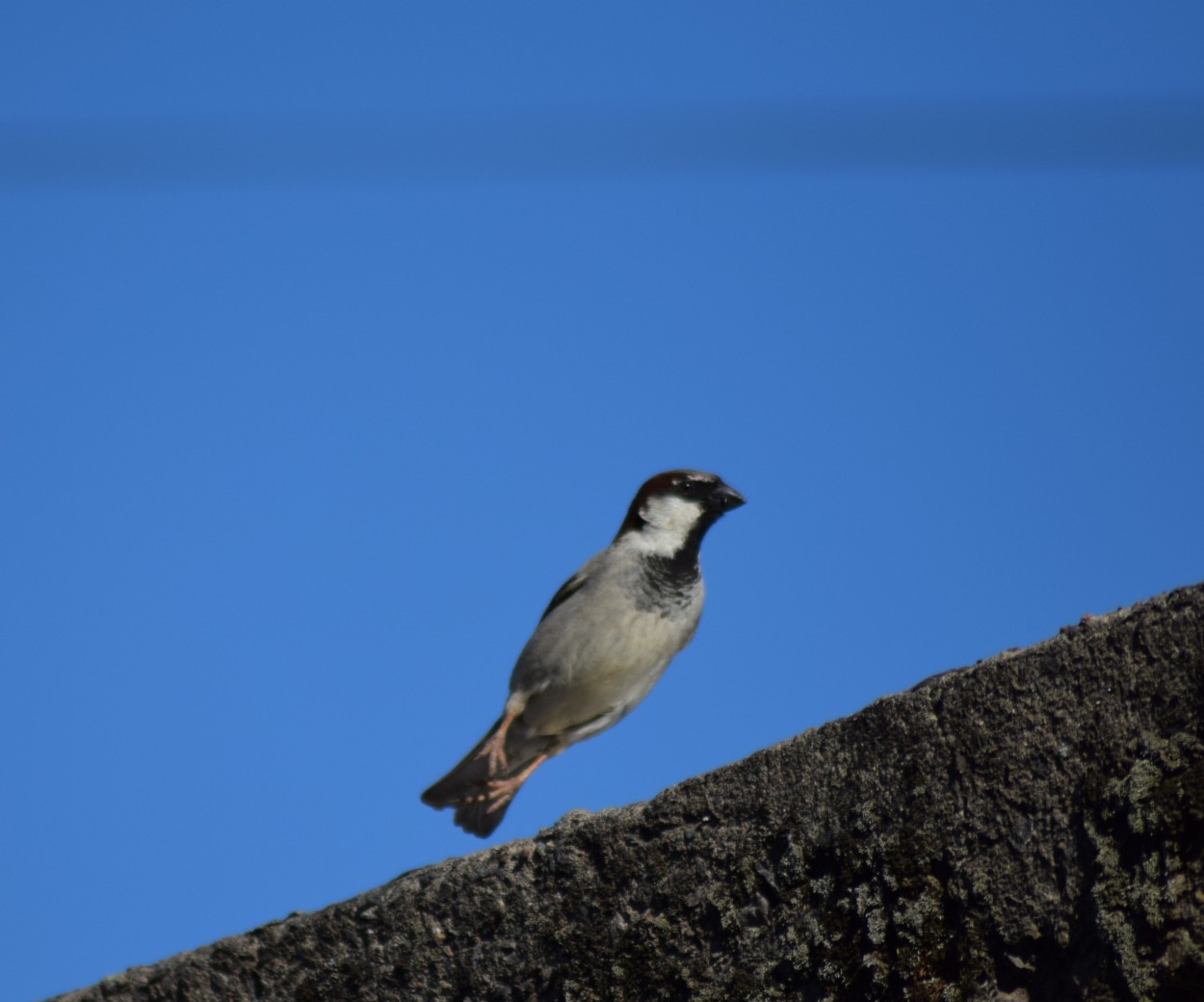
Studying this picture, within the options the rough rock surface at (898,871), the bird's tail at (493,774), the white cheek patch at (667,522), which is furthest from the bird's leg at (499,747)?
the rough rock surface at (898,871)

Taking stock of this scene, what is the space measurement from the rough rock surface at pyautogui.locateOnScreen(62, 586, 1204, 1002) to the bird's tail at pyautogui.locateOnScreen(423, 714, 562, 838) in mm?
2720

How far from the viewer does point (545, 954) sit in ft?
5.83

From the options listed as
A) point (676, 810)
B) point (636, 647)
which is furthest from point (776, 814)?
point (636, 647)

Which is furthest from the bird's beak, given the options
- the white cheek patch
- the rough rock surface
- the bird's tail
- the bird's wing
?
the rough rock surface

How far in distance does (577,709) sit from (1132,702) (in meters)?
3.44

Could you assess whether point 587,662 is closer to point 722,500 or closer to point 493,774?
point 493,774

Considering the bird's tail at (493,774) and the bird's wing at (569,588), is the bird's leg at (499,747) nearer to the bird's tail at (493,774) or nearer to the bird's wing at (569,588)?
the bird's tail at (493,774)

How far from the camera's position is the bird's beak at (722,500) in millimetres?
5262

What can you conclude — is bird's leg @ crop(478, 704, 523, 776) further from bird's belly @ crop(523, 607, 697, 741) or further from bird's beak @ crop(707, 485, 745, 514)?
bird's beak @ crop(707, 485, 745, 514)

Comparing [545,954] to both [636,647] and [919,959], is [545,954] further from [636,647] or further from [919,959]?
[636,647]

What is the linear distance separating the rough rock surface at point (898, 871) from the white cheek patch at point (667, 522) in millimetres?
3191

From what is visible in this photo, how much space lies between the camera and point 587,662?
4.76m

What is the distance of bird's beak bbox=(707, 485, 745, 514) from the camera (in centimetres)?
526

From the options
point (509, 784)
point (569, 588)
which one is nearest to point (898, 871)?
point (509, 784)
